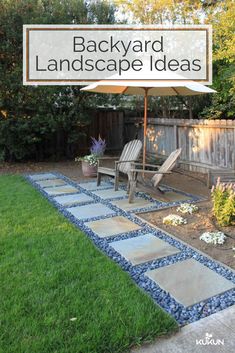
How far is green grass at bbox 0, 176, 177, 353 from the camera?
72.0 inches

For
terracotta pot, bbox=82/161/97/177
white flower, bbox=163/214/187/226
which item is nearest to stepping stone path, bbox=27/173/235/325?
white flower, bbox=163/214/187/226

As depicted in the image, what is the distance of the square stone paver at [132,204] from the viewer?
4469mm

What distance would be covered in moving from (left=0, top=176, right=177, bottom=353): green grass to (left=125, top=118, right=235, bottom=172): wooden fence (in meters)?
4.17

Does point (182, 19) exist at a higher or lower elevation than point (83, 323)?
higher

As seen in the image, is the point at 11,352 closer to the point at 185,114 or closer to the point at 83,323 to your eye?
the point at 83,323

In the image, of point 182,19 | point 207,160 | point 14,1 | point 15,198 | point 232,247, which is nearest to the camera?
point 232,247

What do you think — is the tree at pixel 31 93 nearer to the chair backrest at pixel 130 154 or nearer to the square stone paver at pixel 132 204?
the chair backrest at pixel 130 154

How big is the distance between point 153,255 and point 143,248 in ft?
0.61

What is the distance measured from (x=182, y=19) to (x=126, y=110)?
3.19 meters

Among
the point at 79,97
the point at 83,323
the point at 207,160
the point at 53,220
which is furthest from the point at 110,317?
the point at 79,97

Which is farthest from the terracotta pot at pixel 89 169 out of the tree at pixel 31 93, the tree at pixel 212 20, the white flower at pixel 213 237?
the white flower at pixel 213 237

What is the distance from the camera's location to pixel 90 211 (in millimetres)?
4312

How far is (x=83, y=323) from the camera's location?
1.97m

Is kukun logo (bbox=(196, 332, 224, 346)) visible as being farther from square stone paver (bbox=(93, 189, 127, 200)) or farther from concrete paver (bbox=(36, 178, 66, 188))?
concrete paver (bbox=(36, 178, 66, 188))
